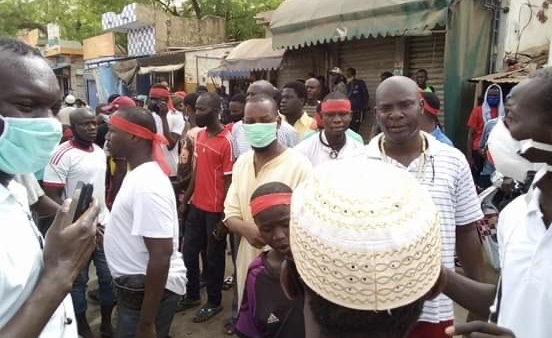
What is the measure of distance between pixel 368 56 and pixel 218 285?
19.9 ft

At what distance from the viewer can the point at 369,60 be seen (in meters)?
8.75

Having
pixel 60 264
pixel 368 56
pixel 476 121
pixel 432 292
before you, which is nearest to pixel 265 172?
pixel 60 264

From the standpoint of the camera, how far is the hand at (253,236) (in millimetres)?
2648

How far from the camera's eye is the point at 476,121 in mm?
6246

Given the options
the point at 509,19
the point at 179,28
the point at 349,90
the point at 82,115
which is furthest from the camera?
the point at 179,28

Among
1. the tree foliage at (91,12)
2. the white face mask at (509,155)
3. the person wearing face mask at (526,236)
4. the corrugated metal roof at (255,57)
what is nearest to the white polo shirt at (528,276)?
the person wearing face mask at (526,236)

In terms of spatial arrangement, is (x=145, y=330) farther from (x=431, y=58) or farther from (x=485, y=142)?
(x=431, y=58)

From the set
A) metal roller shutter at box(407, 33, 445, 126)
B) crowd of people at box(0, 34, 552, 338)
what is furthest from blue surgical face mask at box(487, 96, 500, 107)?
crowd of people at box(0, 34, 552, 338)

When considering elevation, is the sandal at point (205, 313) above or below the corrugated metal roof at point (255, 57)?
below

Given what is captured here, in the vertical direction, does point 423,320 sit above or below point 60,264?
below

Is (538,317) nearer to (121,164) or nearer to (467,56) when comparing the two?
Result: (121,164)

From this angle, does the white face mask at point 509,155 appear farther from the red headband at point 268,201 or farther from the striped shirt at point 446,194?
the red headband at point 268,201

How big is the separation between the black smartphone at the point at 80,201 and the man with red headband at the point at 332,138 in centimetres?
231

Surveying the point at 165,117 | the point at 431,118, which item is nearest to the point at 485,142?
the point at 431,118
